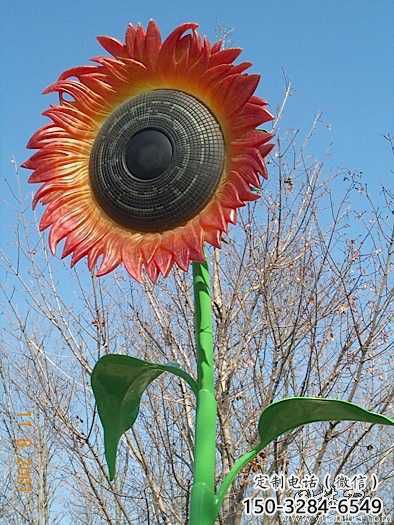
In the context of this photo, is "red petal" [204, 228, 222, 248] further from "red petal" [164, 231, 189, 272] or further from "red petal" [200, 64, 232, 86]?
"red petal" [200, 64, 232, 86]

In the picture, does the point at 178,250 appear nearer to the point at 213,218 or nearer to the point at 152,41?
the point at 213,218

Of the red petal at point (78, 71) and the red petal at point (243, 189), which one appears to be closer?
the red petal at point (243, 189)

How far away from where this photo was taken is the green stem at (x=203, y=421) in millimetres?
1223

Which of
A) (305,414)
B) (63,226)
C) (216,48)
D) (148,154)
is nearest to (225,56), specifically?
(216,48)

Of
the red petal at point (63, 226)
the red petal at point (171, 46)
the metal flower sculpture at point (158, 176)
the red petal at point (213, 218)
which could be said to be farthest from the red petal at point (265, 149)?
the red petal at point (63, 226)

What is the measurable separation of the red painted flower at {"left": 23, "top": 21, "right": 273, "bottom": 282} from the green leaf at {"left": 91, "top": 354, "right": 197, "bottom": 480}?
190mm

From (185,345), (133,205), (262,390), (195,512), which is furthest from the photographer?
(185,345)

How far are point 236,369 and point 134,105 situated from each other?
5.81 ft

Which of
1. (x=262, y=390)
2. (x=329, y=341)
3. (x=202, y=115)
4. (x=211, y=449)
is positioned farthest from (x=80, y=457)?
(x=202, y=115)

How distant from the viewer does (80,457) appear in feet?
9.96

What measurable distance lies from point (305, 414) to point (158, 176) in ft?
1.77

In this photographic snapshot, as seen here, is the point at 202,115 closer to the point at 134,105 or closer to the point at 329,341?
the point at 134,105

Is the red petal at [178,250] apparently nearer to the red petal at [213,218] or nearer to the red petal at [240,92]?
the red petal at [213,218]

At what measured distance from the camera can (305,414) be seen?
125 centimetres
